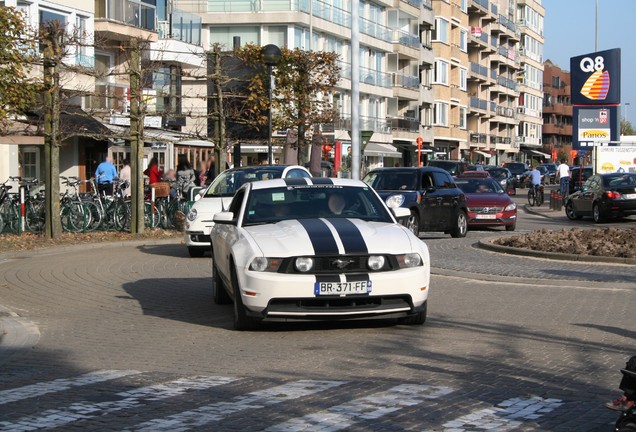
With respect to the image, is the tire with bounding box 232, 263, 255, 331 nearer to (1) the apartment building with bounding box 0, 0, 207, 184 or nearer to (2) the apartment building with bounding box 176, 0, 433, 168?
(1) the apartment building with bounding box 0, 0, 207, 184

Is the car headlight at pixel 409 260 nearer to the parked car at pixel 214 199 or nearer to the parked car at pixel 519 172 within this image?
the parked car at pixel 214 199

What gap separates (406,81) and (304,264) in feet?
245

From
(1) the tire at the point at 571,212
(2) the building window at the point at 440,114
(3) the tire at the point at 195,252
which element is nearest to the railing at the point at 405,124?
(2) the building window at the point at 440,114

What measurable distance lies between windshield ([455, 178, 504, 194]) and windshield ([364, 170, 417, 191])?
5625 millimetres

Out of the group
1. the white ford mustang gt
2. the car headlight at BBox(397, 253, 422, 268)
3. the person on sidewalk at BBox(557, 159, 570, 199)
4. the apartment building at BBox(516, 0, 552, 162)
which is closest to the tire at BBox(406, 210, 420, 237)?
the white ford mustang gt

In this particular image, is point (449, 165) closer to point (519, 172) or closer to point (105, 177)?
point (519, 172)

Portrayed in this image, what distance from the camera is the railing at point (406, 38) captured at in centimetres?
8175

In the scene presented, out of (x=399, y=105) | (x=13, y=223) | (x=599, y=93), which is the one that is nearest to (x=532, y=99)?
(x=399, y=105)

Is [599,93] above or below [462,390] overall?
above

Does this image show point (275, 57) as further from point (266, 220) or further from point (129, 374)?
point (129, 374)

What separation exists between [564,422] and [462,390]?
119 cm

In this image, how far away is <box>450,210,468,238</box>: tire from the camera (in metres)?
27.2

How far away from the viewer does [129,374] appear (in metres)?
9.07

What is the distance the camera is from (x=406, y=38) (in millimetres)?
83438
